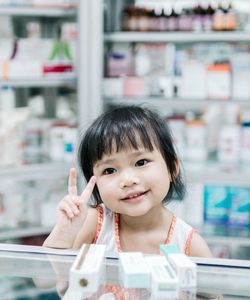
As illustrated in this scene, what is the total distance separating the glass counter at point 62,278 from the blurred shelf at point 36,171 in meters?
2.01

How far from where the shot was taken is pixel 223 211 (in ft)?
→ 9.95

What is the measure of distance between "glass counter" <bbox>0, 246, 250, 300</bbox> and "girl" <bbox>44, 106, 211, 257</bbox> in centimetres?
25

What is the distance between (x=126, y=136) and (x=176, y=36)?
1.81 meters

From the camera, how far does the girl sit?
1080mm

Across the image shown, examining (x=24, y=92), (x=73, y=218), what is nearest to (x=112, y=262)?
(x=73, y=218)

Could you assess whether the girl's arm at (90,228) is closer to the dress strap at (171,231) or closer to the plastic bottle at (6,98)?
the dress strap at (171,231)

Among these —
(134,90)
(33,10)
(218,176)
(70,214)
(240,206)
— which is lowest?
(240,206)

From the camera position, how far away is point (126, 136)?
1.16 metres

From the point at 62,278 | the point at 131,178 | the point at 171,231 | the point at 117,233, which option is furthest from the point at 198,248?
the point at 62,278

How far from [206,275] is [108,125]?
54 cm

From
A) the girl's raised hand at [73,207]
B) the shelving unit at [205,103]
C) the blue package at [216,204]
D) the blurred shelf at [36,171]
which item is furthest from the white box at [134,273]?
the blue package at [216,204]

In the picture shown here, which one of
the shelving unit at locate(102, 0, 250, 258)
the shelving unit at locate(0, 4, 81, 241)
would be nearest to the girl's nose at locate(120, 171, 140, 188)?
the shelving unit at locate(102, 0, 250, 258)

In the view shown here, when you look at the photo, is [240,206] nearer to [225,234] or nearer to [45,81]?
[225,234]

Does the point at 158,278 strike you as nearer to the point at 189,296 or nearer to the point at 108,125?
the point at 189,296
